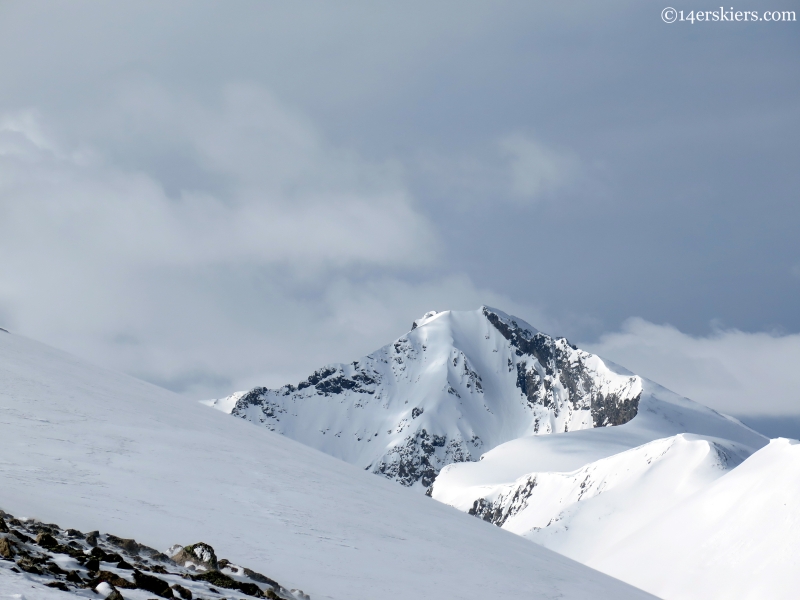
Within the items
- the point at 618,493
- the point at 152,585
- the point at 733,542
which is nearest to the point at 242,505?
the point at 152,585

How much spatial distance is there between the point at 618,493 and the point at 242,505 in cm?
9524

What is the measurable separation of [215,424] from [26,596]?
12897 mm

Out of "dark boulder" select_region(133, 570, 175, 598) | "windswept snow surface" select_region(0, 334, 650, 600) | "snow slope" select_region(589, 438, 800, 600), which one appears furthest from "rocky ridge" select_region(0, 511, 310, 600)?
"snow slope" select_region(589, 438, 800, 600)

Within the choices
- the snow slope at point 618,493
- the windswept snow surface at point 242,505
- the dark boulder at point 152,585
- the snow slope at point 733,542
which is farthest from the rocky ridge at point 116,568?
the snow slope at point 618,493

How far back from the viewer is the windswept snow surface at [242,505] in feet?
33.4

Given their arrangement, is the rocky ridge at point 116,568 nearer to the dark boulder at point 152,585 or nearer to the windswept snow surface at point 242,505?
the dark boulder at point 152,585

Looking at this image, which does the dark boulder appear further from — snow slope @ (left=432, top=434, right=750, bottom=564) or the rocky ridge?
snow slope @ (left=432, top=434, right=750, bottom=564)

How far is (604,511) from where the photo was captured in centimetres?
9756

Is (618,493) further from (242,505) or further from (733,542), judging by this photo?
(242,505)

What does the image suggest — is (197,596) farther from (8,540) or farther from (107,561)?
(8,540)

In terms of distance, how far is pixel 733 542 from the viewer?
5819 centimetres

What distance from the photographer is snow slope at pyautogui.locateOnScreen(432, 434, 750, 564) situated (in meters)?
90.4

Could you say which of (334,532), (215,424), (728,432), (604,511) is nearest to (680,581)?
(604,511)

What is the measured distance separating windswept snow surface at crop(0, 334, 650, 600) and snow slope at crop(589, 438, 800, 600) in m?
42.8
